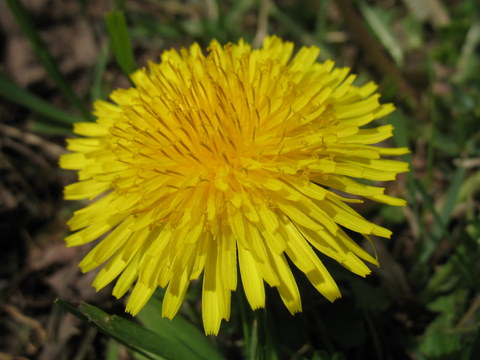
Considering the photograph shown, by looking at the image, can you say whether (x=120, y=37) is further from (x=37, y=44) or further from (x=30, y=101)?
(x=30, y=101)

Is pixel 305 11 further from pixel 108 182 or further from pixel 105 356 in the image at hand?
pixel 105 356

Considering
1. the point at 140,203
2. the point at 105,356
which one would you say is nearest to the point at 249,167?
the point at 140,203

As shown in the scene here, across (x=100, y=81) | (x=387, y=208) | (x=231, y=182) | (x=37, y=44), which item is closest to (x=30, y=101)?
(x=37, y=44)

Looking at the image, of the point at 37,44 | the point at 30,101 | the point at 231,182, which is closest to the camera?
the point at 231,182

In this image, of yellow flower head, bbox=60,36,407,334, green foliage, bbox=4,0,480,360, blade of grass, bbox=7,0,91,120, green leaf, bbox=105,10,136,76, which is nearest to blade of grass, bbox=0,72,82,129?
green foliage, bbox=4,0,480,360

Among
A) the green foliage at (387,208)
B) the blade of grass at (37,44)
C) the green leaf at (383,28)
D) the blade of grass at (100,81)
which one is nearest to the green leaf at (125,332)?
the green foliage at (387,208)

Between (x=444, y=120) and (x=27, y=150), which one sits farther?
(x=27, y=150)

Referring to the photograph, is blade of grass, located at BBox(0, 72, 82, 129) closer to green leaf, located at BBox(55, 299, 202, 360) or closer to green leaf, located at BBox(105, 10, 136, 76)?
green leaf, located at BBox(105, 10, 136, 76)
